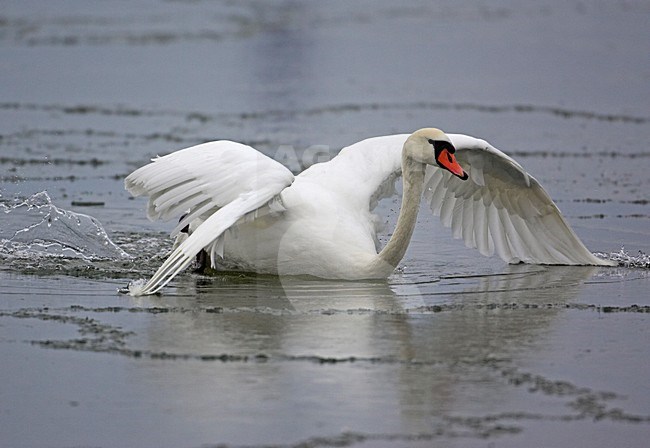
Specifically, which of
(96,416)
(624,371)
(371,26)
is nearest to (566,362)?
(624,371)

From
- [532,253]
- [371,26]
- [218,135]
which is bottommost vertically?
[532,253]

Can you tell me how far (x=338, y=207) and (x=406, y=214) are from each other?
659 mm

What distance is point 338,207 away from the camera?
30.4 feet

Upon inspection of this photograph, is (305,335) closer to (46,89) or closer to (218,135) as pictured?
(218,135)

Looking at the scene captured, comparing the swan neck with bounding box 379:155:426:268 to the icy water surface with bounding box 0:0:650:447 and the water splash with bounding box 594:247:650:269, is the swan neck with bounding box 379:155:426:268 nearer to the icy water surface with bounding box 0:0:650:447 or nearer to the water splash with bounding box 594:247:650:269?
the icy water surface with bounding box 0:0:650:447

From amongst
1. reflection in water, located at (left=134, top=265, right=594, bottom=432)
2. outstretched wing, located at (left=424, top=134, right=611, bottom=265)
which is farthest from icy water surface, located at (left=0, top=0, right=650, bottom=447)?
outstretched wing, located at (left=424, top=134, right=611, bottom=265)

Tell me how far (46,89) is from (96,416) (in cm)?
1215

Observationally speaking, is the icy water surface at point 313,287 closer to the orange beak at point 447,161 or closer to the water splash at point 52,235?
the water splash at point 52,235

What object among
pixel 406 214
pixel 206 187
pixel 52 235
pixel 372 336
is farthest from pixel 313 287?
pixel 52 235

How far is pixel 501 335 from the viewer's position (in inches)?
292

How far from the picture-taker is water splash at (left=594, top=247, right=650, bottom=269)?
9.52m

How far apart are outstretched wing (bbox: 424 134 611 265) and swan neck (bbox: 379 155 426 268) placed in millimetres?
826

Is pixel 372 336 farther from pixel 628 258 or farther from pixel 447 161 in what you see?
pixel 628 258

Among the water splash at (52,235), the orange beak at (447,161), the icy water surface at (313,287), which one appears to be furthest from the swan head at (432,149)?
the water splash at (52,235)
